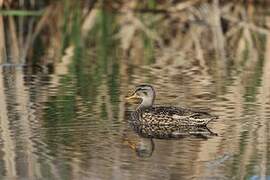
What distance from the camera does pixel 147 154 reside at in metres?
6.41

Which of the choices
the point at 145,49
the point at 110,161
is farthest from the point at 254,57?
the point at 110,161

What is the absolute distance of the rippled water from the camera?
5.96 meters

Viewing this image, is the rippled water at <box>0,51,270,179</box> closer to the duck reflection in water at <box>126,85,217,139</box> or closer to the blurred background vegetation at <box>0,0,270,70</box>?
the duck reflection in water at <box>126,85,217,139</box>

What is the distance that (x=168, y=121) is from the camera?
7.50 metres

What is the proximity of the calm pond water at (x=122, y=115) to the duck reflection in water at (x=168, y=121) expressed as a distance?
111 millimetres

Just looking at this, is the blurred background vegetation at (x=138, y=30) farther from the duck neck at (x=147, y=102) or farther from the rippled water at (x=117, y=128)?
the duck neck at (x=147, y=102)

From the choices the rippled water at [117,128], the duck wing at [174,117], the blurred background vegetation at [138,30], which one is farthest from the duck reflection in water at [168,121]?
the blurred background vegetation at [138,30]

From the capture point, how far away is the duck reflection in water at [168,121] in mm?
7289

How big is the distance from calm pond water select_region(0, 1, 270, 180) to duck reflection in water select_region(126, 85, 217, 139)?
111mm

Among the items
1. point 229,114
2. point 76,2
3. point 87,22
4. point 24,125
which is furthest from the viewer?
point 76,2

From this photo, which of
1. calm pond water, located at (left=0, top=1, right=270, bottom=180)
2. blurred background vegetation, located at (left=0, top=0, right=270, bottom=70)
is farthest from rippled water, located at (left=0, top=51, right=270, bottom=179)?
blurred background vegetation, located at (left=0, top=0, right=270, bottom=70)

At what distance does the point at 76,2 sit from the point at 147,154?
13.4m

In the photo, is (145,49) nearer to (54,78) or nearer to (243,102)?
(54,78)

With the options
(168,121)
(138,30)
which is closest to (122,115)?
(168,121)
